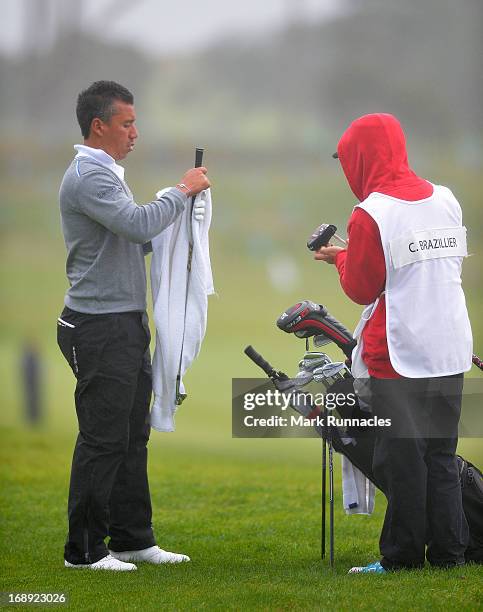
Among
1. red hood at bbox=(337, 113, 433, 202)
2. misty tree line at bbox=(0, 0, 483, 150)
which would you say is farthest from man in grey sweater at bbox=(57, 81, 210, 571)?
misty tree line at bbox=(0, 0, 483, 150)

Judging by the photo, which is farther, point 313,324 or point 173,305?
point 173,305

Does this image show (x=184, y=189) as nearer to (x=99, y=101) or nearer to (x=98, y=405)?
(x=99, y=101)

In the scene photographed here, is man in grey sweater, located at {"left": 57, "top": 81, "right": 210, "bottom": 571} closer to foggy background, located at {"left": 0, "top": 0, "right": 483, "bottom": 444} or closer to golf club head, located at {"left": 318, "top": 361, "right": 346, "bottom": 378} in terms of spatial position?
golf club head, located at {"left": 318, "top": 361, "right": 346, "bottom": 378}

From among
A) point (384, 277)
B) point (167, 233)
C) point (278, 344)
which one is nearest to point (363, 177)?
point (384, 277)

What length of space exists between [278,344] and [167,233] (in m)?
2.09

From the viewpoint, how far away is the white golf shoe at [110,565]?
371 cm

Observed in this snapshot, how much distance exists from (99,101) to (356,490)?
5.38 feet

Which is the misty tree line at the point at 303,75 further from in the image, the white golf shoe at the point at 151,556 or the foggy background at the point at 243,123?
the white golf shoe at the point at 151,556

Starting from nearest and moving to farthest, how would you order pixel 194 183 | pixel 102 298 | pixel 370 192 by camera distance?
1. pixel 370 192
2. pixel 102 298
3. pixel 194 183

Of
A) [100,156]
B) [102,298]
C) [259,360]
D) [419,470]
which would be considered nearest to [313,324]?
[259,360]

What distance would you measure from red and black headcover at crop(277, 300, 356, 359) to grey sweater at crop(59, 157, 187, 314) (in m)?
0.52

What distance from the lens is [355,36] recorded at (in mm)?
5828

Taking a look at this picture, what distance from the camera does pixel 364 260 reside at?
3.41m

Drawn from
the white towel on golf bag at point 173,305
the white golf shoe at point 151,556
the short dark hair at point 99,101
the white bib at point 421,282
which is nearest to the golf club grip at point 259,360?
the white towel on golf bag at point 173,305
